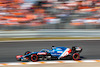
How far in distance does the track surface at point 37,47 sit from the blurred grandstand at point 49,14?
177 centimetres

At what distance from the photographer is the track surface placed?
8115mm

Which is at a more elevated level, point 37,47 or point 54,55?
point 54,55

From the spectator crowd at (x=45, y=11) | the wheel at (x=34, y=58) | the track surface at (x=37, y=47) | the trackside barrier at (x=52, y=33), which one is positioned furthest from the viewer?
the spectator crowd at (x=45, y=11)

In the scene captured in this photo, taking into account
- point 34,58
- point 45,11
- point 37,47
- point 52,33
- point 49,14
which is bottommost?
point 37,47

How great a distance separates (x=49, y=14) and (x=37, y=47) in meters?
3.71

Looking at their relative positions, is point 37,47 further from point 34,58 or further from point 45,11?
point 45,11

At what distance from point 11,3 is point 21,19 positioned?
1277 millimetres

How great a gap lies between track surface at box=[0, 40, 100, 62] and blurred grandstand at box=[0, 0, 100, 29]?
177cm

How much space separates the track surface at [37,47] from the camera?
26.6 ft

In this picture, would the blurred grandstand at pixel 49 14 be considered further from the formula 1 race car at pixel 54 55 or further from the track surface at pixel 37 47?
the formula 1 race car at pixel 54 55

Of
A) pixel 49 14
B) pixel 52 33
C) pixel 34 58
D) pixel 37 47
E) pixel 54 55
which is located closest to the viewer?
pixel 34 58

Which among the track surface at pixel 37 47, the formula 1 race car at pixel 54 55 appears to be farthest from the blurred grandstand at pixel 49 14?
the formula 1 race car at pixel 54 55

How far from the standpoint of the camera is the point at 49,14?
1309 cm

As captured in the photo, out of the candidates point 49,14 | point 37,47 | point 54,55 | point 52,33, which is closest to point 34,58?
point 54,55
